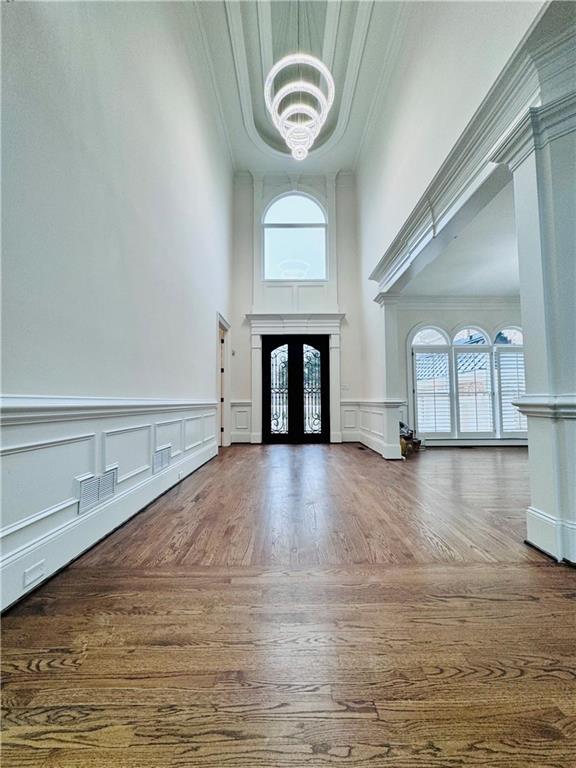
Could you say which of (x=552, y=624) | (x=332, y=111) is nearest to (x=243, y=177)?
(x=332, y=111)

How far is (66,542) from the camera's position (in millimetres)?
1654

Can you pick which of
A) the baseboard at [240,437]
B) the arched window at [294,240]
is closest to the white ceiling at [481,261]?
the arched window at [294,240]

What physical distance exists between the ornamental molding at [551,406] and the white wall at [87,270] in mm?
2386

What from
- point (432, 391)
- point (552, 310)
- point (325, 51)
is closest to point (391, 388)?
point (432, 391)

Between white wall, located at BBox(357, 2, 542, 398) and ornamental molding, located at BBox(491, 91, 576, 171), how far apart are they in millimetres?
627

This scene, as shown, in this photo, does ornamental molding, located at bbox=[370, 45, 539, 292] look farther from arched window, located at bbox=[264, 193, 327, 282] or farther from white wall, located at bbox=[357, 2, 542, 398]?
arched window, located at bbox=[264, 193, 327, 282]

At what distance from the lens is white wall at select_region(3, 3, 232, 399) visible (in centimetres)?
144

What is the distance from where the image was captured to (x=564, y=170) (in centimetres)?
171

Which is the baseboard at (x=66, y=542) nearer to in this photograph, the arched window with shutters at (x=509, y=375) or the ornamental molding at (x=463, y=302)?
the ornamental molding at (x=463, y=302)

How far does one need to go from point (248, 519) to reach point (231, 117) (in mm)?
6512

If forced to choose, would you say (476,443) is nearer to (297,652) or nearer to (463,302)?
(463,302)

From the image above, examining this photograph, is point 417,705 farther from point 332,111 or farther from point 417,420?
point 332,111

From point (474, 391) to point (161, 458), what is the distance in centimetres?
583

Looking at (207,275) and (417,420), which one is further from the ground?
(207,275)
